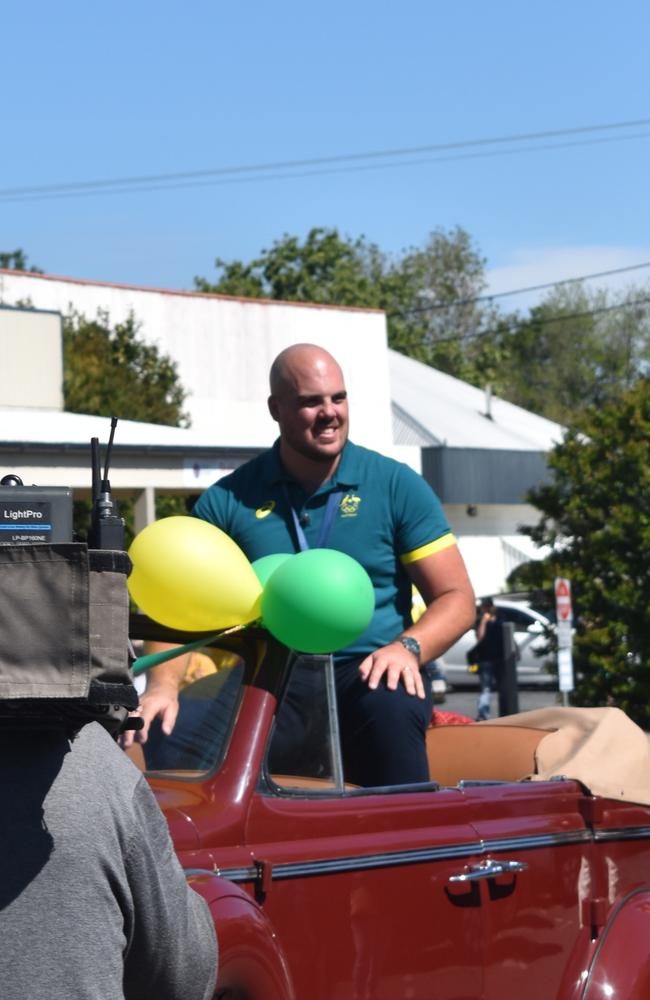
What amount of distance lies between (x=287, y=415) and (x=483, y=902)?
1.59 m

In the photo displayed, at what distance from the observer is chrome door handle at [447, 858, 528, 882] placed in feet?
13.0

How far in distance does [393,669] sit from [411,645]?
0.17m

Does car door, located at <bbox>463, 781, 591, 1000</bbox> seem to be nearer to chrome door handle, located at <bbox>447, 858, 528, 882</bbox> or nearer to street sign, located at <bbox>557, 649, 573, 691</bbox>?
chrome door handle, located at <bbox>447, 858, 528, 882</bbox>

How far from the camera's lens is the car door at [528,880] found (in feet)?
13.2

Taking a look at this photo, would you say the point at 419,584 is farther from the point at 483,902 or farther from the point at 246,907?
the point at 246,907

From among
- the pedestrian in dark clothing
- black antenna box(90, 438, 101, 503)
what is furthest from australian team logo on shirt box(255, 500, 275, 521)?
the pedestrian in dark clothing

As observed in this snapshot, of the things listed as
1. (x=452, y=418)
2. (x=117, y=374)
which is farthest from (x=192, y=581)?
(x=452, y=418)

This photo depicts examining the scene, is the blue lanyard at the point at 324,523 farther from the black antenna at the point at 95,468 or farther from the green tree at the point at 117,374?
the green tree at the point at 117,374

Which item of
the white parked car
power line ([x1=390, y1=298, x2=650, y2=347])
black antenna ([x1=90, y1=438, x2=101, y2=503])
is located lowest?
the white parked car

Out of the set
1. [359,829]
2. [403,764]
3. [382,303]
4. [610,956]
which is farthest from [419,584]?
[382,303]

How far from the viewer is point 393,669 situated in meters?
4.05

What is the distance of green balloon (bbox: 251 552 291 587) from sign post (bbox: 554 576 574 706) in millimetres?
10588

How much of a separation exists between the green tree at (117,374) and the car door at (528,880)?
615 inches

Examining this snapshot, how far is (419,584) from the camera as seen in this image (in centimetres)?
453
